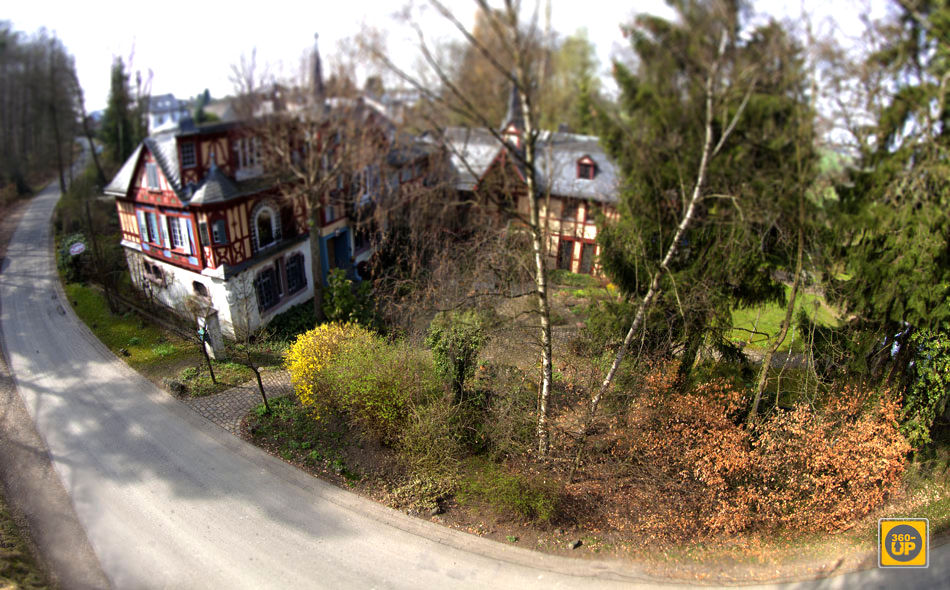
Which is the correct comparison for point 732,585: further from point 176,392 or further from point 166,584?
point 176,392

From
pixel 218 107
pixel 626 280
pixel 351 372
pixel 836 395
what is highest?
pixel 218 107

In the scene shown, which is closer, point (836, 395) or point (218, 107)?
point (836, 395)

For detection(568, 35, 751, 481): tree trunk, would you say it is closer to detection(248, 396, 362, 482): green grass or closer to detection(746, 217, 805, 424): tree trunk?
detection(746, 217, 805, 424): tree trunk

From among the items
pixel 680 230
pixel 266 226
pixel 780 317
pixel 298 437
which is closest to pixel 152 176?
pixel 266 226

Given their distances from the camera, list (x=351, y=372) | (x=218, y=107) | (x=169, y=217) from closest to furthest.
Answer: (x=351, y=372) → (x=169, y=217) → (x=218, y=107)

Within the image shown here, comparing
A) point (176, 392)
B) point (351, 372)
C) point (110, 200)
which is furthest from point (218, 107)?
point (351, 372)

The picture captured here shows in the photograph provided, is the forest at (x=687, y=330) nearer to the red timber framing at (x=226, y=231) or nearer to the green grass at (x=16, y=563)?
the green grass at (x=16, y=563)
